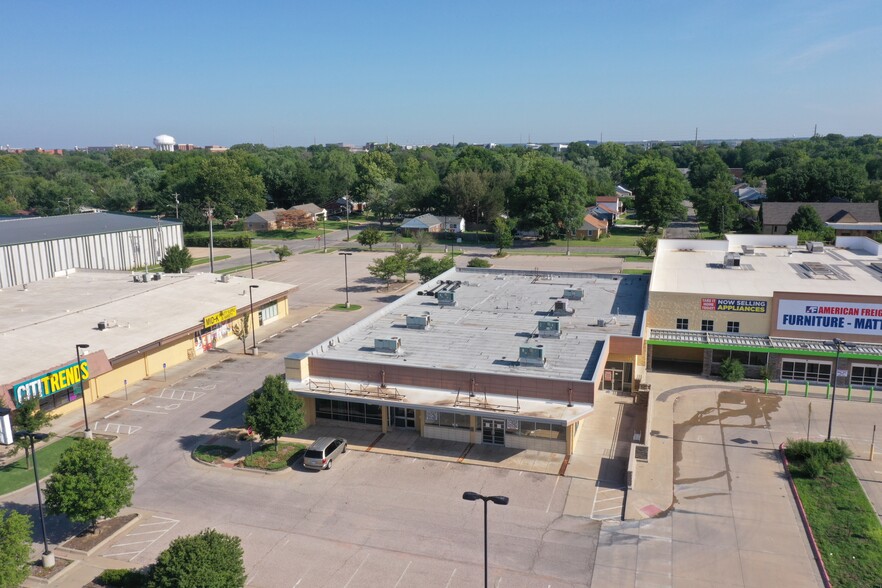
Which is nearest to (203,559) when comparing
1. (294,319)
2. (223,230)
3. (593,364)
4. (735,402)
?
(593,364)

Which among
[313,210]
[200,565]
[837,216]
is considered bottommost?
[200,565]

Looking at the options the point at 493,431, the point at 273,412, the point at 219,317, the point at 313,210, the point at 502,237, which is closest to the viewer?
the point at 273,412

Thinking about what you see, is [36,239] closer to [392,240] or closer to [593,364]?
[392,240]

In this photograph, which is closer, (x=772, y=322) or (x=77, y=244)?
(x=772, y=322)

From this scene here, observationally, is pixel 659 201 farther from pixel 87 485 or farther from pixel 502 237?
pixel 87 485

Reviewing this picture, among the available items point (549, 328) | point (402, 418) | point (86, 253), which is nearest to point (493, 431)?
point (402, 418)

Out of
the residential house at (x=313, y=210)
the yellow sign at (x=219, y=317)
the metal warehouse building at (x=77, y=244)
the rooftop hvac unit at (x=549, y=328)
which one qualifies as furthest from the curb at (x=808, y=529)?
the residential house at (x=313, y=210)

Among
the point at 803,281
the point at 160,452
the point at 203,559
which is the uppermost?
the point at 803,281
